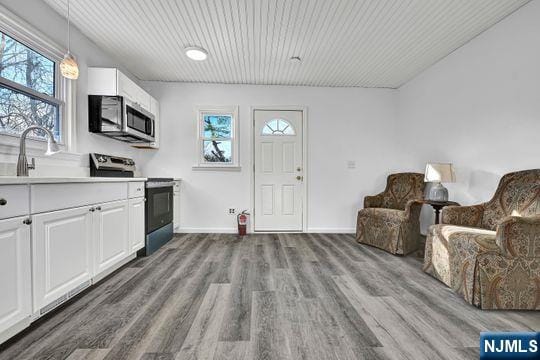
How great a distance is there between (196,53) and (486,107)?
3.28 metres

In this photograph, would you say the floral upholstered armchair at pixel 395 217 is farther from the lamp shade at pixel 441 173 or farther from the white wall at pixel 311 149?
the white wall at pixel 311 149

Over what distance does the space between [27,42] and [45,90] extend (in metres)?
0.39

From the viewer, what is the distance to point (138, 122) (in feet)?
9.93

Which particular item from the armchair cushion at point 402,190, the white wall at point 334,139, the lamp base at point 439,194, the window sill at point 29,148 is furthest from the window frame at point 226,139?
the lamp base at point 439,194

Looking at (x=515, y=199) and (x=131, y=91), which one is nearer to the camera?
(x=515, y=199)

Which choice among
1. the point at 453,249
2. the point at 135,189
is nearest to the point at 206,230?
the point at 135,189

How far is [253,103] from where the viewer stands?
395 centimetres

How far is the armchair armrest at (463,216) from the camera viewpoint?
2.22 meters

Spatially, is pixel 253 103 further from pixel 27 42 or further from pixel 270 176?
pixel 27 42

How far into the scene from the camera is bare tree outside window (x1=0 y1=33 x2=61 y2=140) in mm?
1802

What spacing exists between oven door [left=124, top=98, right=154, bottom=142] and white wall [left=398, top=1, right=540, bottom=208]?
12.9 feet

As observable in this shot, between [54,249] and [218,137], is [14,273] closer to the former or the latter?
[54,249]

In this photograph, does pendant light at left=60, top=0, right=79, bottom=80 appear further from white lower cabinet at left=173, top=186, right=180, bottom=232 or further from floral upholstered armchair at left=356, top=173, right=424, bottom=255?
floral upholstered armchair at left=356, top=173, right=424, bottom=255

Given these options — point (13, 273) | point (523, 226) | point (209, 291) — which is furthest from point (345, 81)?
point (13, 273)
